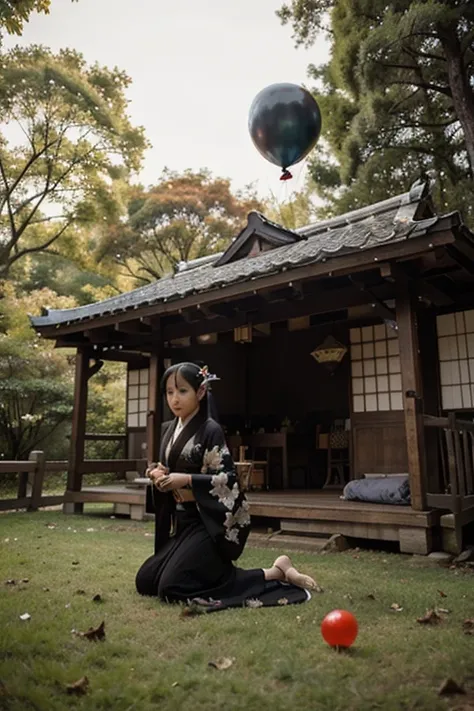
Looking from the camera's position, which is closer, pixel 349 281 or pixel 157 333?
pixel 349 281

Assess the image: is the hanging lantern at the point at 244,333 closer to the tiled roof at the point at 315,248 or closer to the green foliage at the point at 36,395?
the tiled roof at the point at 315,248

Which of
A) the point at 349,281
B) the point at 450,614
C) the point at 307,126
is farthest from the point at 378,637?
the point at 307,126

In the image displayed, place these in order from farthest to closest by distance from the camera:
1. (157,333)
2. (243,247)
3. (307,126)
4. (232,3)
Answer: (232,3), (243,247), (157,333), (307,126)

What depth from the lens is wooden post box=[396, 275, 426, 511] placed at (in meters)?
5.60

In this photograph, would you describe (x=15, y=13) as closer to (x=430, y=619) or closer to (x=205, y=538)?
(x=205, y=538)

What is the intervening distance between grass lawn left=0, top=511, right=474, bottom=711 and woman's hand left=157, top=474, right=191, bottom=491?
30.1 inches

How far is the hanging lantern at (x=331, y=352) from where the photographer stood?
27.8 ft

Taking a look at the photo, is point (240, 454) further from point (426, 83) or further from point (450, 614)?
point (426, 83)

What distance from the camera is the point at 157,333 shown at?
28.4ft

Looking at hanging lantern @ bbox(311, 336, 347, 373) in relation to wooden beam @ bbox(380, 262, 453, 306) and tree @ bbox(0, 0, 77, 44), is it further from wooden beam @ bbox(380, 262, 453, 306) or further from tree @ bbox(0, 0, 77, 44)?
tree @ bbox(0, 0, 77, 44)

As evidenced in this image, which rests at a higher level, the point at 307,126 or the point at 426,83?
the point at 426,83

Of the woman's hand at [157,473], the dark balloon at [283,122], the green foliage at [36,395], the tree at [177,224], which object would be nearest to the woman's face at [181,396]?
the woman's hand at [157,473]

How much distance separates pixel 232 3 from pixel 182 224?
39.4ft

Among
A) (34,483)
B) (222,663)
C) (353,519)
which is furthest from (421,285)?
(34,483)
